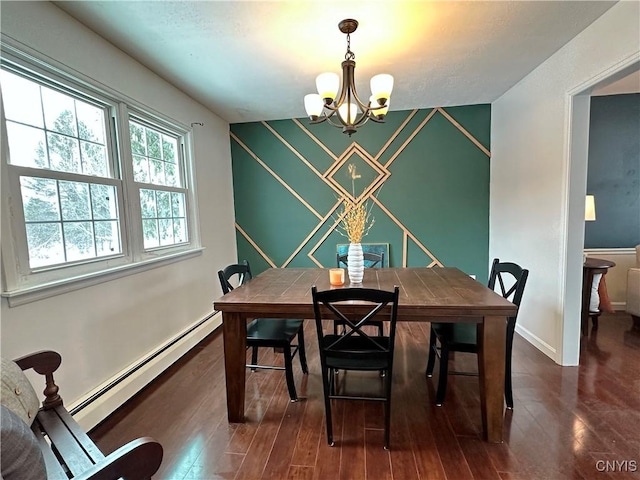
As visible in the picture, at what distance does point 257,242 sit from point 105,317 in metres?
2.29

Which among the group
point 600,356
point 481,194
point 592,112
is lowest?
point 600,356

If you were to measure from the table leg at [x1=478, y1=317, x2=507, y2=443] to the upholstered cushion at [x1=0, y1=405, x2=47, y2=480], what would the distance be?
1.83 m

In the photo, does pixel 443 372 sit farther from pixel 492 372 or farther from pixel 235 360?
pixel 235 360

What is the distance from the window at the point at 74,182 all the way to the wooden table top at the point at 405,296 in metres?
0.96

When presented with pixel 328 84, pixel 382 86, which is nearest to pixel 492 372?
pixel 382 86

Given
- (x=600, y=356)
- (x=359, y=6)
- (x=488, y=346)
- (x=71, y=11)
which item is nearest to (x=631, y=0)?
(x=359, y=6)

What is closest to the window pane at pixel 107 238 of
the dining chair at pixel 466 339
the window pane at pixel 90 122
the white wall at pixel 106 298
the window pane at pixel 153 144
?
the white wall at pixel 106 298

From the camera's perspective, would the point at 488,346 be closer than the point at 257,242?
Yes

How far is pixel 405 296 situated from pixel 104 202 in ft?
6.94

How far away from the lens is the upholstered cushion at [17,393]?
1.10m

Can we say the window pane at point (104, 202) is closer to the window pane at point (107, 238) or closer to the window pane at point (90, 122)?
the window pane at point (107, 238)

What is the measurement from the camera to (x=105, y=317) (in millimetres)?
2066

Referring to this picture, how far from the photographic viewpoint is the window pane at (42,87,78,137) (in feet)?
5.91

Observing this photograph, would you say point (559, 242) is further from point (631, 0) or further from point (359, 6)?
point (359, 6)
